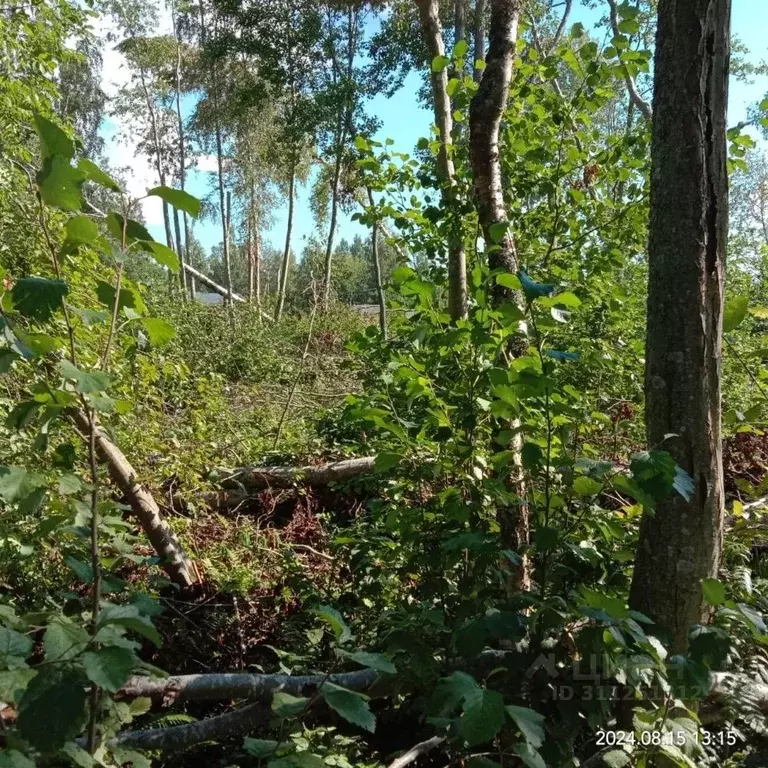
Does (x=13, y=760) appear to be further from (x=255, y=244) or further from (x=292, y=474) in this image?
(x=255, y=244)

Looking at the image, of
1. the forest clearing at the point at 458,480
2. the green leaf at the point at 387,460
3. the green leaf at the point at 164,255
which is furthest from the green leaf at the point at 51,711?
the green leaf at the point at 387,460

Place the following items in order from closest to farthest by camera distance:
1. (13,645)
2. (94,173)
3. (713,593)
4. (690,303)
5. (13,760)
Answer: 1. (13,760)
2. (13,645)
3. (94,173)
4. (713,593)
5. (690,303)

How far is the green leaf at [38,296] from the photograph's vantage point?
94 centimetres

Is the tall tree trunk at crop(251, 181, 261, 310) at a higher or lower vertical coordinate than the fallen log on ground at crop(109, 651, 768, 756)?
higher

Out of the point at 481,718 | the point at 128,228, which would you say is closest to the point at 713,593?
the point at 481,718

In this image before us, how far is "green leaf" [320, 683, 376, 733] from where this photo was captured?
972 mm

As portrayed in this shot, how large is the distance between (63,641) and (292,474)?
4.55 meters

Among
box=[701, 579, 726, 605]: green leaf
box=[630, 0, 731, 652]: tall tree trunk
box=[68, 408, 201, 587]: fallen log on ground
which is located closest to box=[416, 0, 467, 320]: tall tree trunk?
box=[630, 0, 731, 652]: tall tree trunk

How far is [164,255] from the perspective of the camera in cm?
117

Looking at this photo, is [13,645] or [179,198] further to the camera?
[179,198]

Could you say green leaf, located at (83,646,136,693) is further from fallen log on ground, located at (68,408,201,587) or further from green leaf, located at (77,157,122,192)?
fallen log on ground, located at (68,408,201,587)

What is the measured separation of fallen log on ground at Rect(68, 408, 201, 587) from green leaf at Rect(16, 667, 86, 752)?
2.56 m

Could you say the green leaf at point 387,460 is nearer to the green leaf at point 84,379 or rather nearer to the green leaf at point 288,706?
the green leaf at point 288,706

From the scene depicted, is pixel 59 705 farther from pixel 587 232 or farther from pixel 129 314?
pixel 587 232
